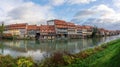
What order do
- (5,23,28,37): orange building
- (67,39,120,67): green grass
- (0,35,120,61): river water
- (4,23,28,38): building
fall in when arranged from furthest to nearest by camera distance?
(5,23,28,37): orange building < (4,23,28,38): building < (0,35,120,61): river water < (67,39,120,67): green grass

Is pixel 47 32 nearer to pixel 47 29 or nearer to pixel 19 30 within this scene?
pixel 47 29

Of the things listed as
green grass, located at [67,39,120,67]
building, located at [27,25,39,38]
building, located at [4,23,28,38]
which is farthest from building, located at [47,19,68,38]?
green grass, located at [67,39,120,67]

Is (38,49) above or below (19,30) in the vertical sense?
below

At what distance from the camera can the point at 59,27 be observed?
96188 mm

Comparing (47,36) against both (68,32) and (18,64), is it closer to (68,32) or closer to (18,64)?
(68,32)

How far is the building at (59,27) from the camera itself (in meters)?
94.9

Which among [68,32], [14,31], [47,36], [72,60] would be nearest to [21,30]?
[14,31]

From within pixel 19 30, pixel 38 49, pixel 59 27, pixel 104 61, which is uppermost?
pixel 59 27

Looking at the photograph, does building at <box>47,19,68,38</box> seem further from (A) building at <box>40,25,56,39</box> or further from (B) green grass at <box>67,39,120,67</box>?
(B) green grass at <box>67,39,120,67</box>

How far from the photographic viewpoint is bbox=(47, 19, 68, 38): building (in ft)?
311

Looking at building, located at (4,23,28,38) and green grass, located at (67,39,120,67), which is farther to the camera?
building, located at (4,23,28,38)

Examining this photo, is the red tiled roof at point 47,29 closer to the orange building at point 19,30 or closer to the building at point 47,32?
the building at point 47,32

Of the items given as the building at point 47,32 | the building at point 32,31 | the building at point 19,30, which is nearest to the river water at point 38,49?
the building at point 47,32

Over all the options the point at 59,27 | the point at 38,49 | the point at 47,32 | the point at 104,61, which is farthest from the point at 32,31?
the point at 104,61
